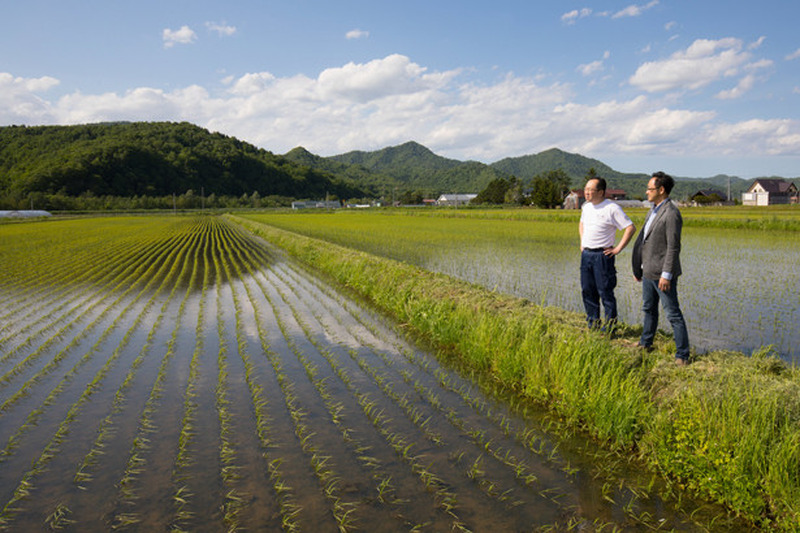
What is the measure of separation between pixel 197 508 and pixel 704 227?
2976 cm

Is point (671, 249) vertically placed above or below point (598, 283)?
above

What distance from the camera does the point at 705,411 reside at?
9.07 feet

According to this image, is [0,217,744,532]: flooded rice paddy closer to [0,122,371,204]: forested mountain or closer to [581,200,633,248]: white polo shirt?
[581,200,633,248]: white polo shirt

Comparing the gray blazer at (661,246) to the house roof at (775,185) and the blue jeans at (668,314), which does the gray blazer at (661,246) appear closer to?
the blue jeans at (668,314)

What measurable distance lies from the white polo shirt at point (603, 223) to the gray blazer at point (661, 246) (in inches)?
16.3

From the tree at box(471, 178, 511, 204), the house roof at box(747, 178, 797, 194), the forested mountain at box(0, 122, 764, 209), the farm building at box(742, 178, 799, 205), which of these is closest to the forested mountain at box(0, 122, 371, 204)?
the forested mountain at box(0, 122, 764, 209)

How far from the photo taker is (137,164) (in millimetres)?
90438

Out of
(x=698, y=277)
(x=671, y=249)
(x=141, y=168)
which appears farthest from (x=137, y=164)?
(x=671, y=249)

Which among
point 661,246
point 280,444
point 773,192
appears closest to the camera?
point 280,444

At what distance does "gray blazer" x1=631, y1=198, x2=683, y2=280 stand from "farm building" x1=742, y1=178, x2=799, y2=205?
6778 centimetres

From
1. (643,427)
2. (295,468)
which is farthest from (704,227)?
(295,468)

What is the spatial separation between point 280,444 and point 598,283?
3673mm

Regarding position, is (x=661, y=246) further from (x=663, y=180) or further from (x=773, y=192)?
(x=773, y=192)

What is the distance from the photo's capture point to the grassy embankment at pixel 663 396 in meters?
2.43
